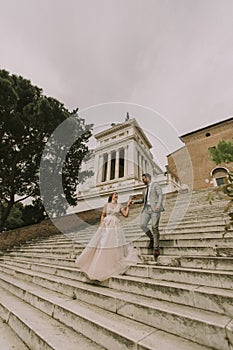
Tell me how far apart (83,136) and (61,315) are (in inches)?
467

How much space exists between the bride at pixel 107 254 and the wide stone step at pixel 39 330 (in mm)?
817

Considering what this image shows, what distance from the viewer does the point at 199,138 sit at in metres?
22.5

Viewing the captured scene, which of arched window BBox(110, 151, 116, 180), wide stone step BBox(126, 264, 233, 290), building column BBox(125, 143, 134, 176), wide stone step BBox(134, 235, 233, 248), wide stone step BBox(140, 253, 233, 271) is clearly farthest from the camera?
arched window BBox(110, 151, 116, 180)

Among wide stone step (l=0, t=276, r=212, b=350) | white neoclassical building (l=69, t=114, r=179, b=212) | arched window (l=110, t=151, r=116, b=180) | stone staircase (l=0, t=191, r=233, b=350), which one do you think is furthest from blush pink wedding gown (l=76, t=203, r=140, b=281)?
arched window (l=110, t=151, r=116, b=180)

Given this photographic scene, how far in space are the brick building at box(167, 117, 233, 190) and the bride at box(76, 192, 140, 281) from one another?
1823cm

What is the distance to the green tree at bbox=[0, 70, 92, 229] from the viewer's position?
10406mm

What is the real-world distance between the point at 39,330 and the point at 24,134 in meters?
10.9

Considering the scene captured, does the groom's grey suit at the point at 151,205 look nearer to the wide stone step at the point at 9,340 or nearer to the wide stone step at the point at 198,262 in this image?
the wide stone step at the point at 198,262

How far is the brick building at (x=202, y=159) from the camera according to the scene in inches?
765

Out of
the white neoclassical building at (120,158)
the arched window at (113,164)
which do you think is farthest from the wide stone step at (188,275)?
the arched window at (113,164)

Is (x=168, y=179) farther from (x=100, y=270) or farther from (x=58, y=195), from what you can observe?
(x=100, y=270)

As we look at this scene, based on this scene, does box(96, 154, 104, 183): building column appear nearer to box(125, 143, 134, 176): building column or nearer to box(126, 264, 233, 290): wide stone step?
box(125, 143, 134, 176): building column

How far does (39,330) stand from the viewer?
1858 mm

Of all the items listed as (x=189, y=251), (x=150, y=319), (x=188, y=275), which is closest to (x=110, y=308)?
(x=150, y=319)
